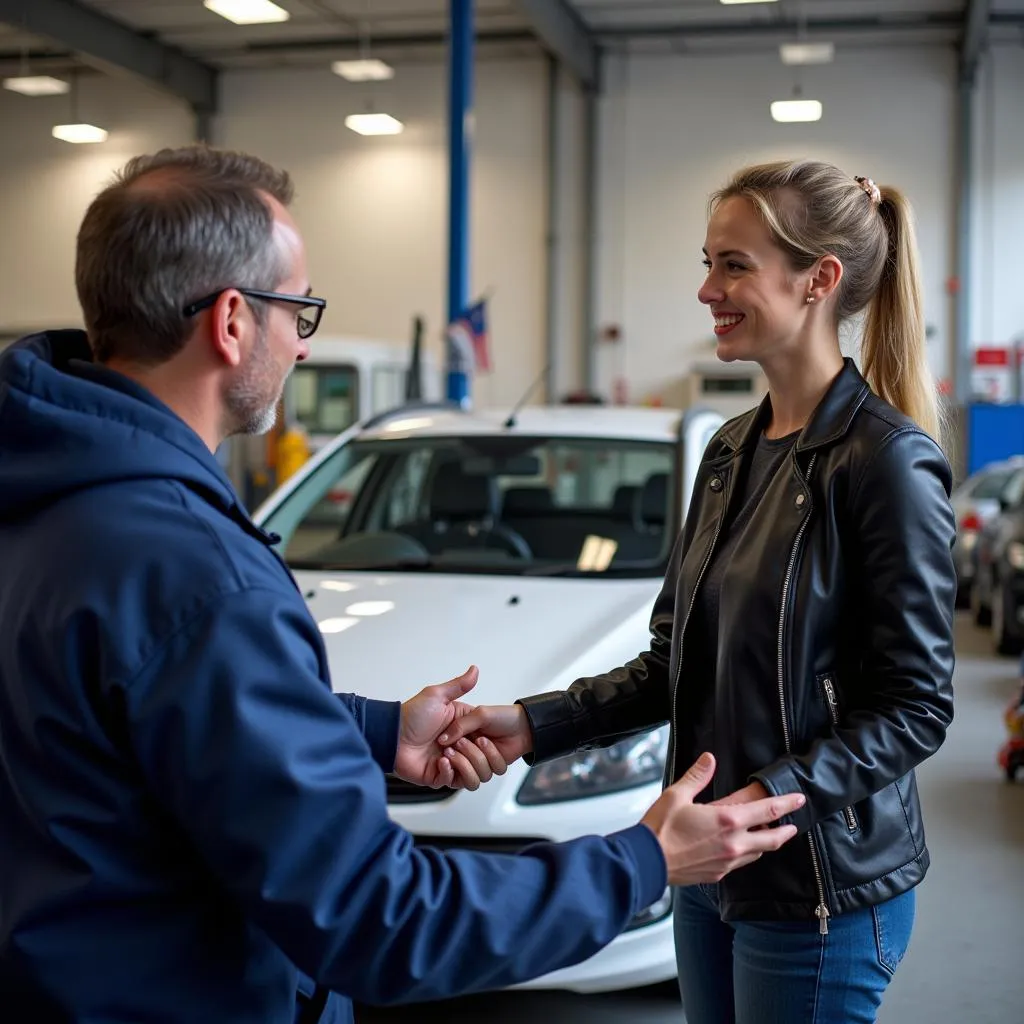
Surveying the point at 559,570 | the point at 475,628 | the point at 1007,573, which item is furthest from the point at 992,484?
the point at 475,628

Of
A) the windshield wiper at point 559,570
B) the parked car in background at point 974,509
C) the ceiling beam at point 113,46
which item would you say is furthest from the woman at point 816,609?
the ceiling beam at point 113,46

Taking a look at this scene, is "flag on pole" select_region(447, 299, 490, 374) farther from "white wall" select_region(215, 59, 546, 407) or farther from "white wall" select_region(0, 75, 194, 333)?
"white wall" select_region(0, 75, 194, 333)

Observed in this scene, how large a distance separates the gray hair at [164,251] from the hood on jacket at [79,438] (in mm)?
62

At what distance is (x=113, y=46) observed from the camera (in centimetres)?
1858

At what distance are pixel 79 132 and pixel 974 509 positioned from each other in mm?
13609

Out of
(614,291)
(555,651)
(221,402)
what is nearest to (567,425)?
(555,651)

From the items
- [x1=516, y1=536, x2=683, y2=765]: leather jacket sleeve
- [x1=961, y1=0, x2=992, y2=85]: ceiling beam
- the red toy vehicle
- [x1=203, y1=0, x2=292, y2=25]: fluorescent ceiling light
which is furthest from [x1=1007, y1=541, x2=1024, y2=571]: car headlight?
[x1=203, y1=0, x2=292, y2=25]: fluorescent ceiling light

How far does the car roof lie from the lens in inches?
200

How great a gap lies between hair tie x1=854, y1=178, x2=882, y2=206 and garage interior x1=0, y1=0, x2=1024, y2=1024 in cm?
1455

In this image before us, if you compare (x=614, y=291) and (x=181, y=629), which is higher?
(x=614, y=291)

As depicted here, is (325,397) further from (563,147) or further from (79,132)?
(79,132)

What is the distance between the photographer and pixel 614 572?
4.61m

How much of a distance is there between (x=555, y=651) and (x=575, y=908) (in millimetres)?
2475

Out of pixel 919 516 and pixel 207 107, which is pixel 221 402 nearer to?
pixel 919 516
